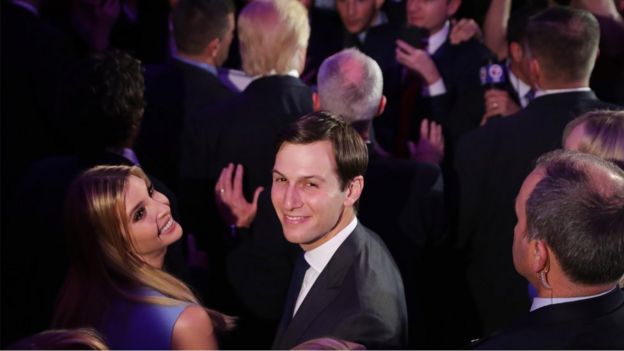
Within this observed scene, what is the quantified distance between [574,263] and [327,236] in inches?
31.0

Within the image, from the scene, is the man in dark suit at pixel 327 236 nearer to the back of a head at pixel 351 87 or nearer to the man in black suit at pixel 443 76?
the back of a head at pixel 351 87

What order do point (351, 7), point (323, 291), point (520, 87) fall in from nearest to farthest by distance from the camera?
point (323, 291) → point (520, 87) → point (351, 7)

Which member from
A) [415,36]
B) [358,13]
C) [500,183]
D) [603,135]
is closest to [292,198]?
[603,135]

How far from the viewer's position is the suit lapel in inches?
98.3

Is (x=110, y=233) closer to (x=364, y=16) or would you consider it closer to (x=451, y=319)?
(x=451, y=319)

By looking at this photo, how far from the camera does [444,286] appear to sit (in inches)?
151

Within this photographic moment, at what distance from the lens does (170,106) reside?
4.17m

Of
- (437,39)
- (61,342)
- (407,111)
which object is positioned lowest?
(407,111)

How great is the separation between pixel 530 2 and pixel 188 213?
2.57 m

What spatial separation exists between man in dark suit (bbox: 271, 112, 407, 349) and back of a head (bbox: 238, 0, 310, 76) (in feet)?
3.64

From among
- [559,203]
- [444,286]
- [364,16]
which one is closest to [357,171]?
[559,203]

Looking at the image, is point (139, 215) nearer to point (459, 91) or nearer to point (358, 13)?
point (459, 91)

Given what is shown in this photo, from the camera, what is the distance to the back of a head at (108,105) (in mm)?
3104

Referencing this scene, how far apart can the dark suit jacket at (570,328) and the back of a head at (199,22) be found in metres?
2.51
